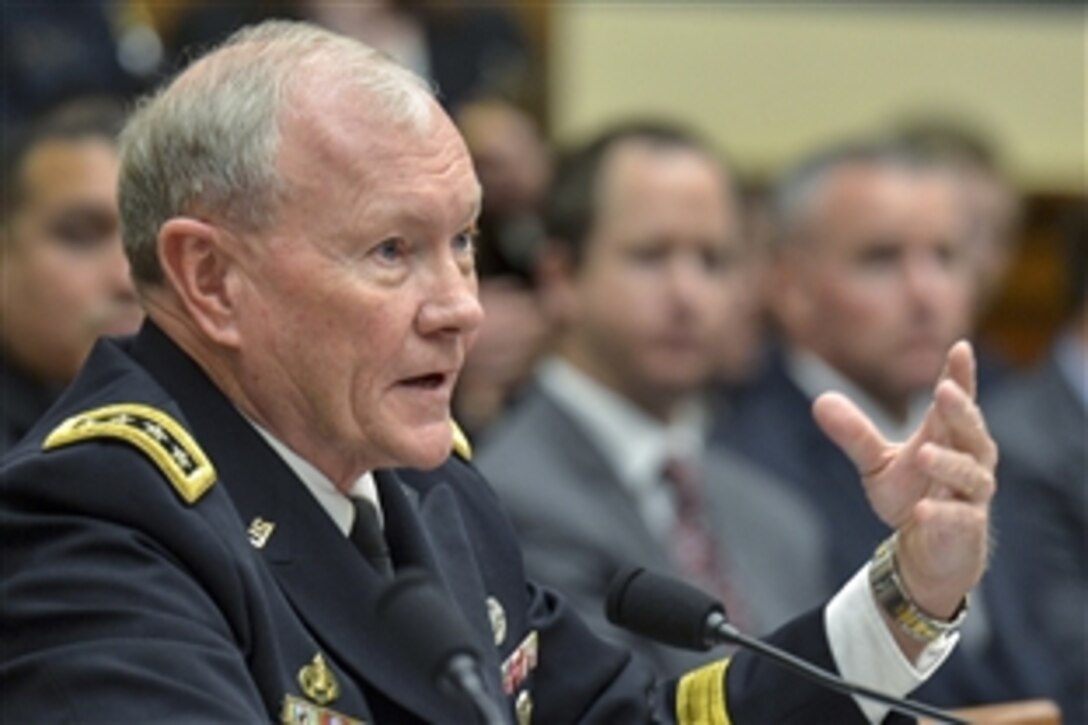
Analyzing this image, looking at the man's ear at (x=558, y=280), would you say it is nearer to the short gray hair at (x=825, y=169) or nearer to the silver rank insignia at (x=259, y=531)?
the short gray hair at (x=825, y=169)

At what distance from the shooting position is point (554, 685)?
6.92 ft

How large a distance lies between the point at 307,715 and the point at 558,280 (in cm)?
197

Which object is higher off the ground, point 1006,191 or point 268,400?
point 268,400

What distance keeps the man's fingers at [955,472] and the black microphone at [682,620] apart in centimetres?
20

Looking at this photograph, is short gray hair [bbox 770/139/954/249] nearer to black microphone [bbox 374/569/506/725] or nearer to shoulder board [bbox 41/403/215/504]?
shoulder board [bbox 41/403/215/504]

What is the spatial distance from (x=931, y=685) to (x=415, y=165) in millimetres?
1935

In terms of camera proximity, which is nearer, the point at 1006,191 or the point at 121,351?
the point at 121,351

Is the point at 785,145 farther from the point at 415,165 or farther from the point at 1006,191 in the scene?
the point at 415,165

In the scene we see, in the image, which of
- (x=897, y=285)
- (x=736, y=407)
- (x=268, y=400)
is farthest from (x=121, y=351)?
(x=736, y=407)

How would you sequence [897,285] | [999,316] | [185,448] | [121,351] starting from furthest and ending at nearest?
1. [999,316]
2. [897,285]
3. [121,351]
4. [185,448]

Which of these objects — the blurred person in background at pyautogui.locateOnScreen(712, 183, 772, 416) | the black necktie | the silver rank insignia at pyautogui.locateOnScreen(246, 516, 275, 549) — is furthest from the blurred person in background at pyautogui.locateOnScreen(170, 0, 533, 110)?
the silver rank insignia at pyautogui.locateOnScreen(246, 516, 275, 549)

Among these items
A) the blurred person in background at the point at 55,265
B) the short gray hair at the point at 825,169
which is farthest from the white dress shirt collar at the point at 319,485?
the short gray hair at the point at 825,169

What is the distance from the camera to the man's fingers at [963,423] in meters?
1.88

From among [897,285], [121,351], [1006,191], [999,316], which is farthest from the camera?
[999,316]
